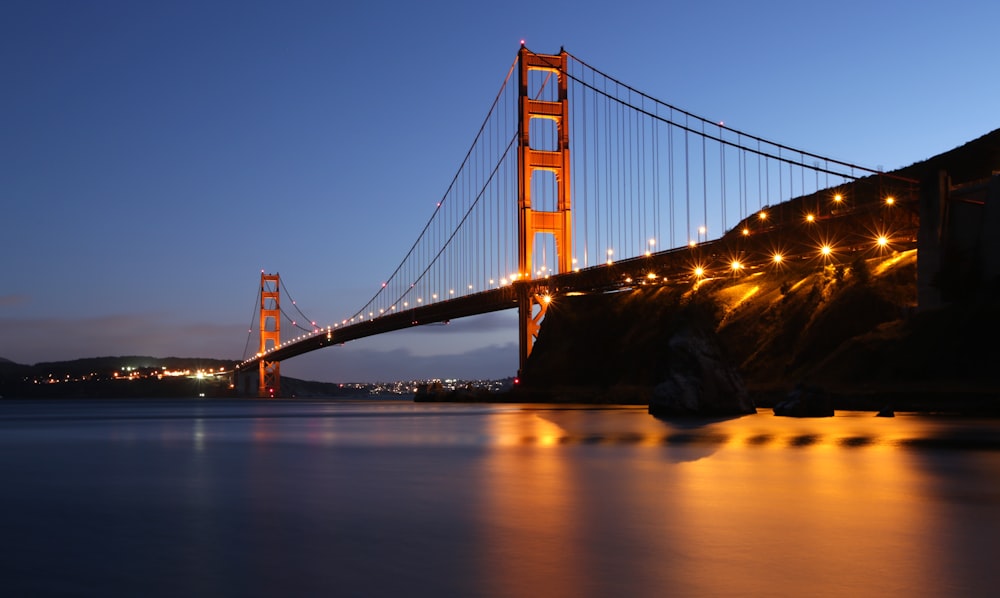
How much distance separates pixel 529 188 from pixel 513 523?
60.5 metres

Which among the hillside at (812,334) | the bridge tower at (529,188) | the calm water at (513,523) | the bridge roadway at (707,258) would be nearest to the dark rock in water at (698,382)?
the hillside at (812,334)

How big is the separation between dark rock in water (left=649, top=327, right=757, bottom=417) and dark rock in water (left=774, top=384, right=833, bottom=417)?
1278 mm

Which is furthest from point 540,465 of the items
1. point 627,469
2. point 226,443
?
point 226,443

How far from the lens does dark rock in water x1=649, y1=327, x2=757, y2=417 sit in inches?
1190

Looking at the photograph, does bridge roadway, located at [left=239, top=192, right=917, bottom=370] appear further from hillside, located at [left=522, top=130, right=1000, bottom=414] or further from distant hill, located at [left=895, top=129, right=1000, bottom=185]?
distant hill, located at [left=895, top=129, right=1000, bottom=185]

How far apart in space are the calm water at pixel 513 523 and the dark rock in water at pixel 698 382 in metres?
12.4

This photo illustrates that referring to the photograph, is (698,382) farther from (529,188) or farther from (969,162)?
(969,162)

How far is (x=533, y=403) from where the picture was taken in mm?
Result: 61812

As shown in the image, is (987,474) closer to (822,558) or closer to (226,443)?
(822,558)

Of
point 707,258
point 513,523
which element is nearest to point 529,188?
point 707,258

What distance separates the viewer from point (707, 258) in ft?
181

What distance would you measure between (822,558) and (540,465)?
836 centimetres

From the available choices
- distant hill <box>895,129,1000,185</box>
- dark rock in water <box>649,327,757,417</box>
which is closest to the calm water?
dark rock in water <box>649,327,757,417</box>

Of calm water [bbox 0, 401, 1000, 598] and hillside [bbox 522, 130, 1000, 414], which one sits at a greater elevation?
hillside [bbox 522, 130, 1000, 414]
